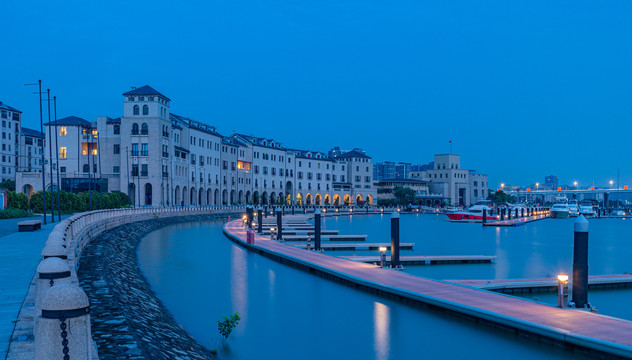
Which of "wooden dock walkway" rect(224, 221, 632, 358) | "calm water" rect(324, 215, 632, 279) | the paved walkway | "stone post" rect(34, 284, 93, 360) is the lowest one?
"calm water" rect(324, 215, 632, 279)

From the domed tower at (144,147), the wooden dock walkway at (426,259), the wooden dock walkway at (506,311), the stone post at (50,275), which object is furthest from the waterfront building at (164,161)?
the stone post at (50,275)

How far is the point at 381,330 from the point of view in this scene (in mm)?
17344

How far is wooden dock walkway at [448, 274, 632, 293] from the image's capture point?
2119 centimetres

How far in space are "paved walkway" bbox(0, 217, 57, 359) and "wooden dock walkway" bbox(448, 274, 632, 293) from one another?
1552 centimetres

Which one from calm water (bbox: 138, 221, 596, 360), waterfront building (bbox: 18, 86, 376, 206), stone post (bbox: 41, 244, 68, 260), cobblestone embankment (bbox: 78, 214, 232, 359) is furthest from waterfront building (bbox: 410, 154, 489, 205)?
stone post (bbox: 41, 244, 68, 260)

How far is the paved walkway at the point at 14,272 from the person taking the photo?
10.2 meters

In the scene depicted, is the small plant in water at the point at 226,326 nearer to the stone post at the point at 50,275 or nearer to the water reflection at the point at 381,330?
the water reflection at the point at 381,330

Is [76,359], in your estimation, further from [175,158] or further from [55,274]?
[175,158]

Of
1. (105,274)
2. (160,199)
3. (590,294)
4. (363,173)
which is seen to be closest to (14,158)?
(160,199)

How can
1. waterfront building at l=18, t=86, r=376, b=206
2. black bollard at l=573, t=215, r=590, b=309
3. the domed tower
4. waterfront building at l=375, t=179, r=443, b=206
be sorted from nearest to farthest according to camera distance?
1. black bollard at l=573, t=215, r=590, b=309
2. the domed tower
3. waterfront building at l=18, t=86, r=376, b=206
4. waterfront building at l=375, t=179, r=443, b=206

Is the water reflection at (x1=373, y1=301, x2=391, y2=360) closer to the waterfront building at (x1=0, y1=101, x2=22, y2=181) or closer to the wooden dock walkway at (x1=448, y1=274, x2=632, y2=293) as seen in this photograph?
the wooden dock walkway at (x1=448, y1=274, x2=632, y2=293)

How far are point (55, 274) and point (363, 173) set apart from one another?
476 ft

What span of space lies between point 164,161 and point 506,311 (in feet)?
251

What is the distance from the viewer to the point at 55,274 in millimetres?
7668
